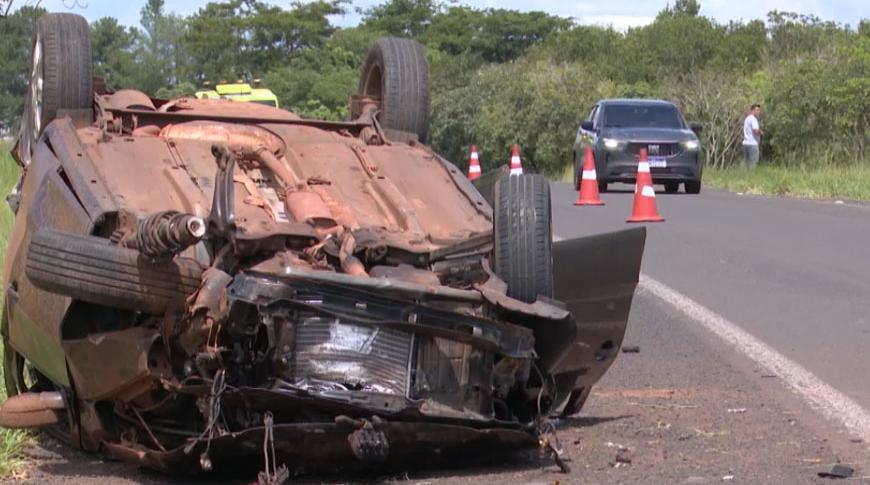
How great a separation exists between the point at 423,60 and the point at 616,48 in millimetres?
46193

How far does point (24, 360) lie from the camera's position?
7039 millimetres

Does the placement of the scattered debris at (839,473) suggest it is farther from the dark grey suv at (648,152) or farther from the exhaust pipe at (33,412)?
the dark grey suv at (648,152)

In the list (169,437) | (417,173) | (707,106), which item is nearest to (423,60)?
(417,173)

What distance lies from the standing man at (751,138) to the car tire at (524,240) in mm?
23864

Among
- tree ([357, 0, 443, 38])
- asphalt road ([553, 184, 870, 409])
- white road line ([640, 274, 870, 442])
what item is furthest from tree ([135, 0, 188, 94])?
white road line ([640, 274, 870, 442])

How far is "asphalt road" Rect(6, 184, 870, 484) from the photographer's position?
6.04 m

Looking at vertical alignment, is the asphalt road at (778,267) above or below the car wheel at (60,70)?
below

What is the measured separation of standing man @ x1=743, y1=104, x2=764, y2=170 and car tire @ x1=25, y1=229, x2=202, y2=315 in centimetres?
2495

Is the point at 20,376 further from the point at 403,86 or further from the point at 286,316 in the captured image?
the point at 403,86

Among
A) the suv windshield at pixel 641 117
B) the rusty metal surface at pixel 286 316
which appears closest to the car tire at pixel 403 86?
the rusty metal surface at pixel 286 316

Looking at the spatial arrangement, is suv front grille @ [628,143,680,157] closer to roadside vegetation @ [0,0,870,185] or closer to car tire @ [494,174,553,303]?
roadside vegetation @ [0,0,870,185]

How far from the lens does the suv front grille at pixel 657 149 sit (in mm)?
23797

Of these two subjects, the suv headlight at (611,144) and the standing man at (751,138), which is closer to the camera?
the suv headlight at (611,144)

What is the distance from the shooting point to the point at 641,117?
25234 mm
